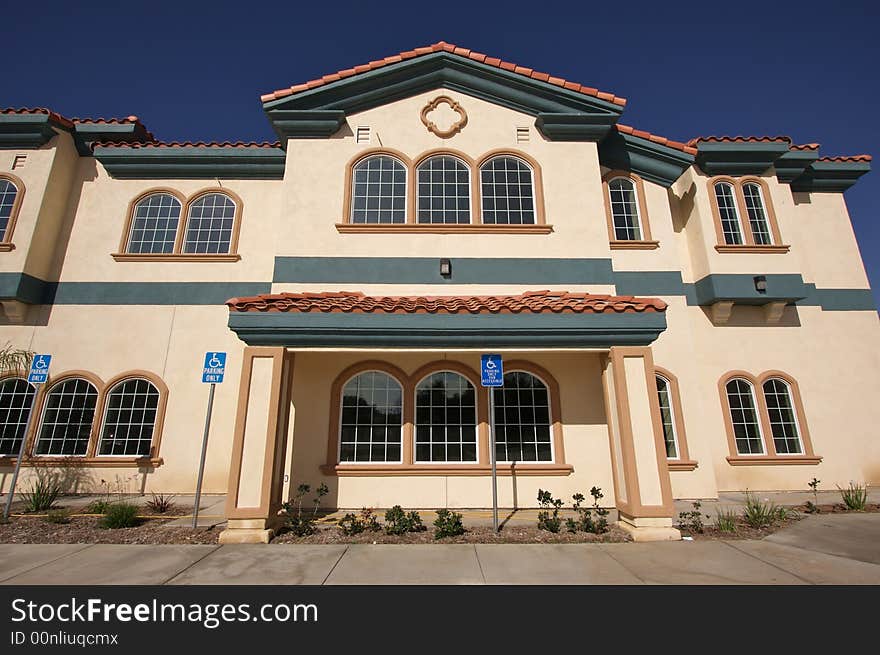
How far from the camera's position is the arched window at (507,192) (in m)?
10.3

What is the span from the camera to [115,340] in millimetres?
10648

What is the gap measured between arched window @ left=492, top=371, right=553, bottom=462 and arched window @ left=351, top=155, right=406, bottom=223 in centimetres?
471

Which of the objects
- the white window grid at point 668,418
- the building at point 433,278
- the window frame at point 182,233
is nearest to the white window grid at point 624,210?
the building at point 433,278

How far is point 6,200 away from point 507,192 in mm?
13189

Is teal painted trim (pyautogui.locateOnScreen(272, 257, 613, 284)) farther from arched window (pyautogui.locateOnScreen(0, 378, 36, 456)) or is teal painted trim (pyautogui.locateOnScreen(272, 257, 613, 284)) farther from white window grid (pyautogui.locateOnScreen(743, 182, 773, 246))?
arched window (pyautogui.locateOnScreen(0, 378, 36, 456))

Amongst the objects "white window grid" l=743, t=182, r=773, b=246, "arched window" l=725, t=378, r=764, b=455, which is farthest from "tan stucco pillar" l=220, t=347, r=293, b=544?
"white window grid" l=743, t=182, r=773, b=246

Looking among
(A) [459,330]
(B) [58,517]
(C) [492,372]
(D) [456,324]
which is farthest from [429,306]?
(B) [58,517]

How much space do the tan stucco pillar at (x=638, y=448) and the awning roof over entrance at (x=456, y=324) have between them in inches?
17.8

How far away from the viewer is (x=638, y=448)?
23.0ft

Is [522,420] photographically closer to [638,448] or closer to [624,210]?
[638,448]

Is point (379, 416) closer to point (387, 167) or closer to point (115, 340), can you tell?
point (387, 167)

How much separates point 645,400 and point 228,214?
11.2 meters
